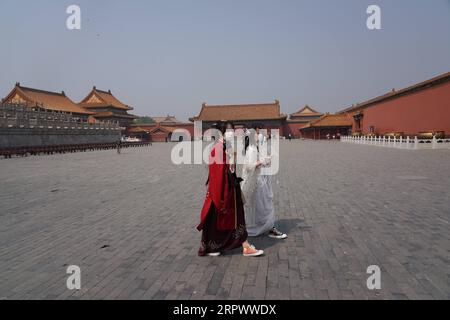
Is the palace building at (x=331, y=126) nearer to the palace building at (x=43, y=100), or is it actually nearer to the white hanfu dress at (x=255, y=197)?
the palace building at (x=43, y=100)

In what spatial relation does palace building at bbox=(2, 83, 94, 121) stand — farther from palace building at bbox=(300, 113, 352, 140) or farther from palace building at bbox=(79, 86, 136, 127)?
palace building at bbox=(300, 113, 352, 140)

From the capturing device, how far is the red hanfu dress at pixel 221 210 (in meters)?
3.18

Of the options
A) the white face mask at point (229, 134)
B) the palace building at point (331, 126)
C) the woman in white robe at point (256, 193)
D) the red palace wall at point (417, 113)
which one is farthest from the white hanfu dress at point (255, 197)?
the palace building at point (331, 126)

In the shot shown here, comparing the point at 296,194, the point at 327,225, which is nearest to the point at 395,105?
the point at 296,194

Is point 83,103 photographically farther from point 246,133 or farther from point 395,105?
point 246,133

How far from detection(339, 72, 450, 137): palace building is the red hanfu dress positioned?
2190cm

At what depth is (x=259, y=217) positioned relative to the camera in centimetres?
384

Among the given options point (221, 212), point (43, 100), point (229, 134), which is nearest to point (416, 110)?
point (229, 134)

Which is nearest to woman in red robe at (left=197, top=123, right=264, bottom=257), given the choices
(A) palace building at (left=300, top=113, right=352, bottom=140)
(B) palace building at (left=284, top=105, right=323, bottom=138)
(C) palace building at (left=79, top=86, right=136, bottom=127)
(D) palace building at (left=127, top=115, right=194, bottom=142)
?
(A) palace building at (left=300, top=113, right=352, bottom=140)

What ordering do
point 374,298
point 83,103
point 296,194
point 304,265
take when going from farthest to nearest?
point 83,103 → point 296,194 → point 304,265 → point 374,298

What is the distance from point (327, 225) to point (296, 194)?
2275mm

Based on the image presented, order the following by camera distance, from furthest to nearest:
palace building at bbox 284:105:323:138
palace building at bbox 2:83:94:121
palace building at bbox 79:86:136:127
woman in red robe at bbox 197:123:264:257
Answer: palace building at bbox 284:105:323:138 < palace building at bbox 79:86:136:127 < palace building at bbox 2:83:94:121 < woman in red robe at bbox 197:123:264:257

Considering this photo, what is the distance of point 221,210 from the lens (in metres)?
3.20

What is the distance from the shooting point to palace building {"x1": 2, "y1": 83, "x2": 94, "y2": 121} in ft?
111
